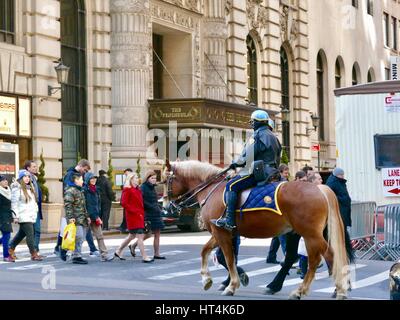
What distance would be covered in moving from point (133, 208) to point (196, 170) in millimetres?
5242

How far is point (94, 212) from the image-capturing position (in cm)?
2030

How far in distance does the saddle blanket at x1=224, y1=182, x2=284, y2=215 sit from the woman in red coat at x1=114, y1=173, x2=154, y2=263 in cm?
634

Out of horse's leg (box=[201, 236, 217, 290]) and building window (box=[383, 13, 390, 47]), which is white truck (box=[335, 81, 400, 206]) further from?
building window (box=[383, 13, 390, 47])

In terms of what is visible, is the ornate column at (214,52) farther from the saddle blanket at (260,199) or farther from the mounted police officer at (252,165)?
the saddle blanket at (260,199)

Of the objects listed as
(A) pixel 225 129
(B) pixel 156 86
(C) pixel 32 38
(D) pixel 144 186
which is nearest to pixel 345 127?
(D) pixel 144 186

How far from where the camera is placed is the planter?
29.1 metres

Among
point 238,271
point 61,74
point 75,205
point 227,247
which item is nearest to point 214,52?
point 61,74

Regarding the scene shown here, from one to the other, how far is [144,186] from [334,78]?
38.5m

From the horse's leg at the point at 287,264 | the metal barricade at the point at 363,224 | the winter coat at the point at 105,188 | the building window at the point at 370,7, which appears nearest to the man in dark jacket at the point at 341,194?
the metal barricade at the point at 363,224

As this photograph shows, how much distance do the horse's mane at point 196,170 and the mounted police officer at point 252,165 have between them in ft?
2.99

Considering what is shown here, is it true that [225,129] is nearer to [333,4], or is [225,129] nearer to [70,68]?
[70,68]

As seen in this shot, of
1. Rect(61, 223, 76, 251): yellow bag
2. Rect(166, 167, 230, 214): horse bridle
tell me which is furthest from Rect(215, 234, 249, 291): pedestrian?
Rect(61, 223, 76, 251): yellow bag

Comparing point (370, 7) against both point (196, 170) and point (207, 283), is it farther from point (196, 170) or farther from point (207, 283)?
point (207, 283)

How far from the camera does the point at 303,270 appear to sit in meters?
16.8
